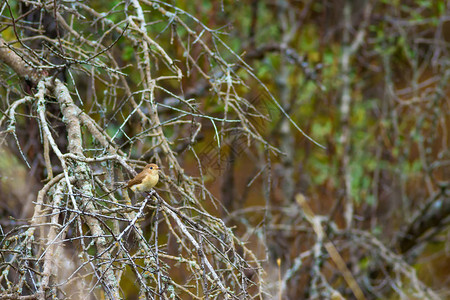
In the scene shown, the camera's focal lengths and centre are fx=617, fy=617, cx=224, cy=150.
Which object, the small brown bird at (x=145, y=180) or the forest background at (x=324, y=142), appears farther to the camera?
the forest background at (x=324, y=142)

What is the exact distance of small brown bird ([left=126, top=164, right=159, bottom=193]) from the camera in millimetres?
2373

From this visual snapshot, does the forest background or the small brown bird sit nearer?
the small brown bird

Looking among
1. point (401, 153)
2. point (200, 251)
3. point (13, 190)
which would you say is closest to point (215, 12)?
point (401, 153)

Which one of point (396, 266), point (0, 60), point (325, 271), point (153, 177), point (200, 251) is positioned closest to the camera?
point (200, 251)

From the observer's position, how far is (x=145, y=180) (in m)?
2.44

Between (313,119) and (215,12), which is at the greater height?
(215,12)

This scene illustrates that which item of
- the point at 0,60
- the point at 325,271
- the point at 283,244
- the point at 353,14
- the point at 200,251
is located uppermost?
the point at 353,14

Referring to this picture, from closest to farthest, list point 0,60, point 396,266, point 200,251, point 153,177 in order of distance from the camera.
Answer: point 200,251, point 153,177, point 0,60, point 396,266

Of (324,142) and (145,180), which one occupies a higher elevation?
(145,180)

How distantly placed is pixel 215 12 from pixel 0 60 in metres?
3.40

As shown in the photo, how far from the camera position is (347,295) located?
5.62 metres

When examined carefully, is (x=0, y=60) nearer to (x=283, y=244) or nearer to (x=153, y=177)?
(x=153, y=177)

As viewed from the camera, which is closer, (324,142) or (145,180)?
(145,180)

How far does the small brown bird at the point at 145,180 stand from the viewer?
237cm
